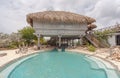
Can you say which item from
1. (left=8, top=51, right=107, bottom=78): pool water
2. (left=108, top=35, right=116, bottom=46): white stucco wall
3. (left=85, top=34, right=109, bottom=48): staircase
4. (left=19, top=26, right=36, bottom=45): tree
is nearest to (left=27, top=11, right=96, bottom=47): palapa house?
(left=85, top=34, right=109, bottom=48): staircase

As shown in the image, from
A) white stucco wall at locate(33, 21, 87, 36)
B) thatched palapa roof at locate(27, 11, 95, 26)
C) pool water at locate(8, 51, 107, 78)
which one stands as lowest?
pool water at locate(8, 51, 107, 78)

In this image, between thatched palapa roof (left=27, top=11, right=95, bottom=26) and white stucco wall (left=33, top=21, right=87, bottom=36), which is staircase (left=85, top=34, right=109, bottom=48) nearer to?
white stucco wall (left=33, top=21, right=87, bottom=36)

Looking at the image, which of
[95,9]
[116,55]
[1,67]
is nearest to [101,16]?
[95,9]

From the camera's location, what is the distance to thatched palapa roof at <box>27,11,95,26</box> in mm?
22481

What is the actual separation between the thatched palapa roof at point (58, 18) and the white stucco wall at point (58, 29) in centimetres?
55

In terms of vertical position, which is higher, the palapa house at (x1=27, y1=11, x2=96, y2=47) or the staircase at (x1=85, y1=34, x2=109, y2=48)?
the palapa house at (x1=27, y1=11, x2=96, y2=47)

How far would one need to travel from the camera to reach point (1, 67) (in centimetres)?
893

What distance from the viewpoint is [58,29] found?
920 inches

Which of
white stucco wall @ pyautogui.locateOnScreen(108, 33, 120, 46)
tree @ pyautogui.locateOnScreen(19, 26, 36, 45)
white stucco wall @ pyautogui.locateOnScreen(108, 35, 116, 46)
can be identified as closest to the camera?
white stucco wall @ pyautogui.locateOnScreen(108, 33, 120, 46)

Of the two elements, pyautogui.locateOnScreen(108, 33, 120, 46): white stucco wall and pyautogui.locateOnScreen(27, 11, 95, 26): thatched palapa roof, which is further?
pyautogui.locateOnScreen(108, 33, 120, 46): white stucco wall

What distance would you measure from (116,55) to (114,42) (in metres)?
12.1

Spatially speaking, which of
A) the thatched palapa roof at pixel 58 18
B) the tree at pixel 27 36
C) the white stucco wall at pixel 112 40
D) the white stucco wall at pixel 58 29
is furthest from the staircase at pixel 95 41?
the tree at pixel 27 36

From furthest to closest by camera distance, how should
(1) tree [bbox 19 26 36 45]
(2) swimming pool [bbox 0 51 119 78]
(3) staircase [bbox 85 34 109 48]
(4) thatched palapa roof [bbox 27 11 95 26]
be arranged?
(1) tree [bbox 19 26 36 45] < (3) staircase [bbox 85 34 109 48] < (4) thatched palapa roof [bbox 27 11 95 26] < (2) swimming pool [bbox 0 51 119 78]

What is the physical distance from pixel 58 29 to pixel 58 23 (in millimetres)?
795
